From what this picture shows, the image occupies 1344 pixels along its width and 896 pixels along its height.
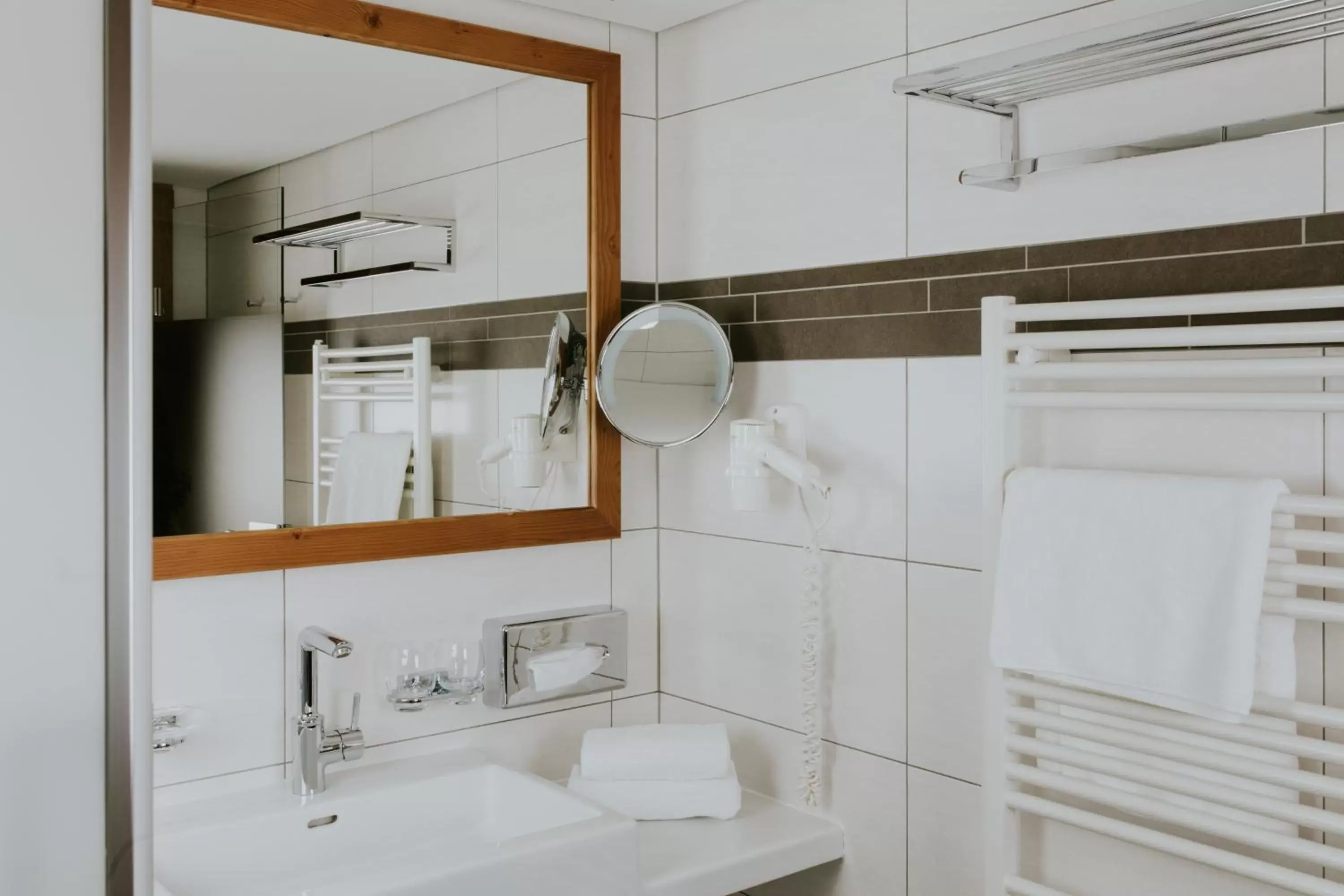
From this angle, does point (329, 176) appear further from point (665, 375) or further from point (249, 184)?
point (665, 375)

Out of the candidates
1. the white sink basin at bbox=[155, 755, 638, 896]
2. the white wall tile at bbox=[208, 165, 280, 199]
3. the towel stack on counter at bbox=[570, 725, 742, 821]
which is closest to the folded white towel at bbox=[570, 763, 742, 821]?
the towel stack on counter at bbox=[570, 725, 742, 821]

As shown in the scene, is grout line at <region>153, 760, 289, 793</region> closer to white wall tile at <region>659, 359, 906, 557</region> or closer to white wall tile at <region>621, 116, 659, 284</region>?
white wall tile at <region>659, 359, 906, 557</region>

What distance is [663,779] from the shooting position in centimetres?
189

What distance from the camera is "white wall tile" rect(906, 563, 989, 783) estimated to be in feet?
5.55

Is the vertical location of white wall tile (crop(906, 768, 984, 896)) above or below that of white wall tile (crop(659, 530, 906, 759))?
below

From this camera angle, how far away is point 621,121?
216 centimetres

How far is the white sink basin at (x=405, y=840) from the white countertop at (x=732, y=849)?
0.12 metres

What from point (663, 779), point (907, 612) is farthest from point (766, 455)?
point (663, 779)

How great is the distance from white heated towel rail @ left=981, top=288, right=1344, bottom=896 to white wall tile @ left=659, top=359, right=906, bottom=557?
247 mm

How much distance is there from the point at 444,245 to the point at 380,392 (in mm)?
289

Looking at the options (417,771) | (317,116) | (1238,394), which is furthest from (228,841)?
(1238,394)

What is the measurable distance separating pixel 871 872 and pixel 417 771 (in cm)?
79

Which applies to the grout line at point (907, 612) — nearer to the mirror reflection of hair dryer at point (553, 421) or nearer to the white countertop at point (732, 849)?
the white countertop at point (732, 849)

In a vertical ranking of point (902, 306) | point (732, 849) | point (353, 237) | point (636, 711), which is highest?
point (353, 237)
